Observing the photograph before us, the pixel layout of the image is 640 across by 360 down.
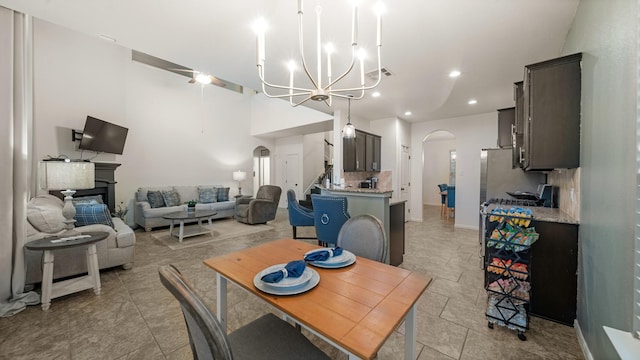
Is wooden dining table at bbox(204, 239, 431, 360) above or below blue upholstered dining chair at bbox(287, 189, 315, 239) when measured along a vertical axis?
above

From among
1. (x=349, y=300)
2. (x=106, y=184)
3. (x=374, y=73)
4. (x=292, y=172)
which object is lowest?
(x=349, y=300)

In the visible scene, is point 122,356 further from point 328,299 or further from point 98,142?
point 98,142

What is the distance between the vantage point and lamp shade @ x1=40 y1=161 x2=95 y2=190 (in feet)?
7.98

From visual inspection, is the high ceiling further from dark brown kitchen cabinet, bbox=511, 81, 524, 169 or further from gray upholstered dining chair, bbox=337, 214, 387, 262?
gray upholstered dining chair, bbox=337, 214, 387, 262

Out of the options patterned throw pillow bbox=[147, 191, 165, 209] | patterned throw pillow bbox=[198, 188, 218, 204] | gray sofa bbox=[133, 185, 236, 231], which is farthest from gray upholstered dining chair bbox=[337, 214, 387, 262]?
patterned throw pillow bbox=[198, 188, 218, 204]

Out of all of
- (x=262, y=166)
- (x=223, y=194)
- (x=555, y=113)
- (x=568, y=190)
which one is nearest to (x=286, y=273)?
(x=555, y=113)

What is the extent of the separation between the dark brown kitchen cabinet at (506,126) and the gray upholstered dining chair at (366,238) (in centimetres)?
352

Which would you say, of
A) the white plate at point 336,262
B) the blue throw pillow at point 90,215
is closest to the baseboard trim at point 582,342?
the white plate at point 336,262

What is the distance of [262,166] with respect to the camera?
31.1 feet

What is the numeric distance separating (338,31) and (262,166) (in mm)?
7669

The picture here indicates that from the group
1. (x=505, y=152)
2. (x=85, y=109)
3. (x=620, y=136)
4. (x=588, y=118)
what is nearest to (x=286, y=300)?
(x=620, y=136)

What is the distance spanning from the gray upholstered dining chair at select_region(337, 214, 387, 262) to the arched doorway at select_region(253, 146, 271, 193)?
7.67 m

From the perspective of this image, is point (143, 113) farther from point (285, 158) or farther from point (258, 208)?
point (285, 158)

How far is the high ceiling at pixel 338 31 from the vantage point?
1.95 m
